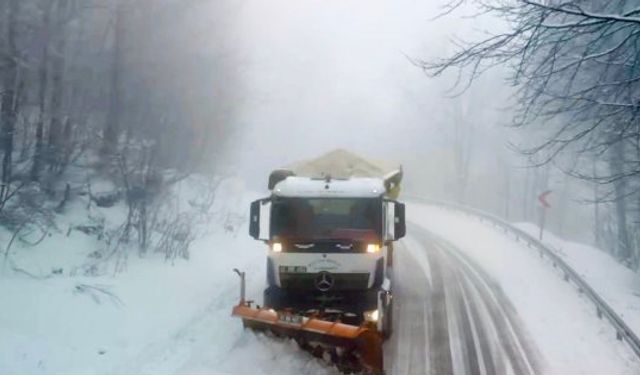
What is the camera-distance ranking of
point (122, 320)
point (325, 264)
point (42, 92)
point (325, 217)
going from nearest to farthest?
point (325, 264) < point (122, 320) < point (325, 217) < point (42, 92)

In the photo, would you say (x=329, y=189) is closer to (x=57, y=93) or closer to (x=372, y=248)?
(x=372, y=248)

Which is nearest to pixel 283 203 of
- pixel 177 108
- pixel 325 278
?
pixel 325 278

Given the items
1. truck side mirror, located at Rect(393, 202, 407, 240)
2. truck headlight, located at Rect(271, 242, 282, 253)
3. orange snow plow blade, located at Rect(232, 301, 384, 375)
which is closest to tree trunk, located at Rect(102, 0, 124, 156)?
truck headlight, located at Rect(271, 242, 282, 253)

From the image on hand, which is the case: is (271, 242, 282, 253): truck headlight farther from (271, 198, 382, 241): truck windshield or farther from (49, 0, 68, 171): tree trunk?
(49, 0, 68, 171): tree trunk

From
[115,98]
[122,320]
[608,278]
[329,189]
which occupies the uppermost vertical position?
[115,98]

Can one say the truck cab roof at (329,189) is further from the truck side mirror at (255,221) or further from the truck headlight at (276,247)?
the truck headlight at (276,247)

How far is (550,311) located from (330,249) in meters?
6.24

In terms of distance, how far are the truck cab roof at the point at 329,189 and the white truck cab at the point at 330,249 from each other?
2 cm

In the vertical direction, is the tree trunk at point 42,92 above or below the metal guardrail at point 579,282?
above

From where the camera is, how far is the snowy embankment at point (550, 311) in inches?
419

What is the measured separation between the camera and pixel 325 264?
1064 cm

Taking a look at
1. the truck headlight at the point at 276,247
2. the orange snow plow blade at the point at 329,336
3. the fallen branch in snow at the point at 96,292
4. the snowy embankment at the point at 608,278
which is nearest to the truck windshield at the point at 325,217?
the truck headlight at the point at 276,247

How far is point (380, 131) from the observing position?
6750 cm

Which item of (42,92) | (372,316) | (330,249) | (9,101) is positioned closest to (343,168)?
(330,249)
